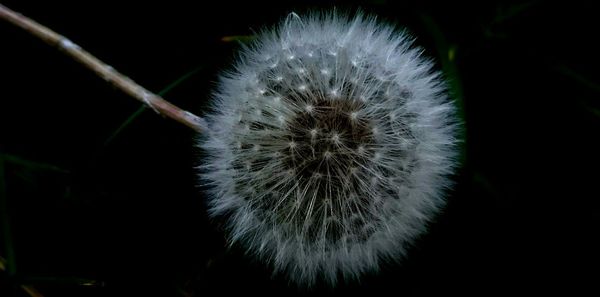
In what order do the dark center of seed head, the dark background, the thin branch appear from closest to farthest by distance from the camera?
the dark center of seed head < the thin branch < the dark background

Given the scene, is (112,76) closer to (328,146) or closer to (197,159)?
(197,159)

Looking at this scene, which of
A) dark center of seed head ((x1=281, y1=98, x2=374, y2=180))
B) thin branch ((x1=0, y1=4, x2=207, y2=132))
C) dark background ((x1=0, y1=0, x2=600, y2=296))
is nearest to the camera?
dark center of seed head ((x1=281, y1=98, x2=374, y2=180))

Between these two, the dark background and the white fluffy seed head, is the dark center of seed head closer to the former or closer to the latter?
the white fluffy seed head

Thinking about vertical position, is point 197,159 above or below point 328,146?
above

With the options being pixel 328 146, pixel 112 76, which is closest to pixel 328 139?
pixel 328 146

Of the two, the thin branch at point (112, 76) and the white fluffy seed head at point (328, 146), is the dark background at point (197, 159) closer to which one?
the thin branch at point (112, 76)

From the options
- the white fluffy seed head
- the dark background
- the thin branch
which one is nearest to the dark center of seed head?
the white fluffy seed head

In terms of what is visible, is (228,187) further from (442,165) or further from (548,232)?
(548,232)
